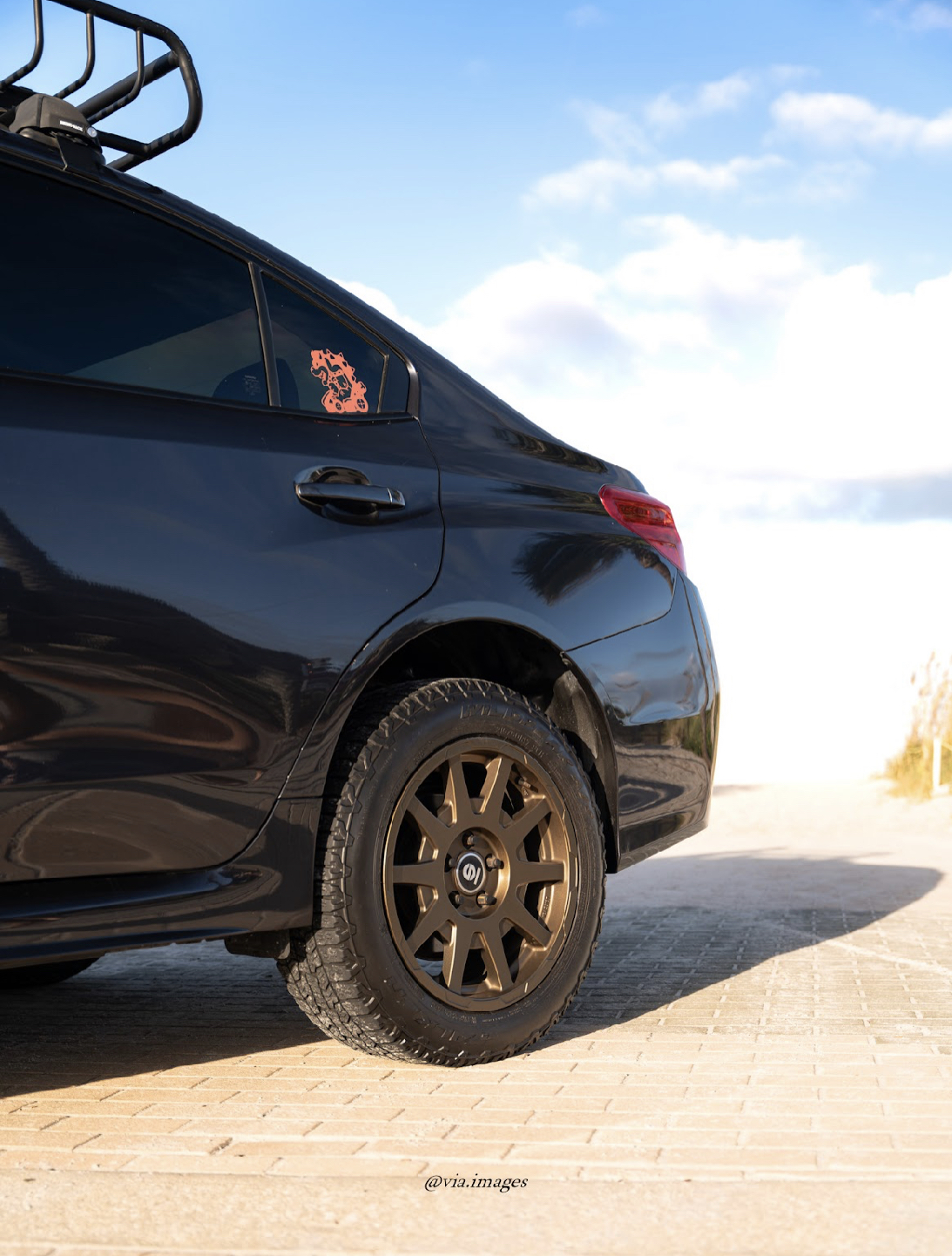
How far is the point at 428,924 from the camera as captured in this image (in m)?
3.47

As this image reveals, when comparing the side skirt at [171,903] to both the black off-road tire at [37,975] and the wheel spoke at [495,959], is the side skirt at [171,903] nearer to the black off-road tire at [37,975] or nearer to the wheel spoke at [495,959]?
the wheel spoke at [495,959]

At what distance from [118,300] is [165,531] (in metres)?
0.62

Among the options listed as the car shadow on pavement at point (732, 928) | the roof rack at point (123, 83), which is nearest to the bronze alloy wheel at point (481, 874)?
the car shadow on pavement at point (732, 928)

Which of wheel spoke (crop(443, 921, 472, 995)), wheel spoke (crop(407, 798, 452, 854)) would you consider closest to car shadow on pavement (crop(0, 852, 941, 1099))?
wheel spoke (crop(443, 921, 472, 995))

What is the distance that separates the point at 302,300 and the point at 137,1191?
2.11 metres

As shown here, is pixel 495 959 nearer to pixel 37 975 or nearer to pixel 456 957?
pixel 456 957

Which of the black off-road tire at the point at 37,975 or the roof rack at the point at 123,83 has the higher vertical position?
the roof rack at the point at 123,83

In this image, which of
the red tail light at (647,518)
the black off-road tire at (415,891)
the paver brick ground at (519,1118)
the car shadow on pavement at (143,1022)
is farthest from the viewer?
the red tail light at (647,518)

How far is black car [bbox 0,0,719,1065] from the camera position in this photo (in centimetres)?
292

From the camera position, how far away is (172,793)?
3.02 meters

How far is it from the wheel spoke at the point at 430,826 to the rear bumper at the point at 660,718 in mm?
592

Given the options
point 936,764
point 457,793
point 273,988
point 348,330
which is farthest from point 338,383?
point 936,764

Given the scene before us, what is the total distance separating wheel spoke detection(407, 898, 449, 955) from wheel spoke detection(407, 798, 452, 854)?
0.42 feet

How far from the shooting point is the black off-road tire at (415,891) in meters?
3.33
